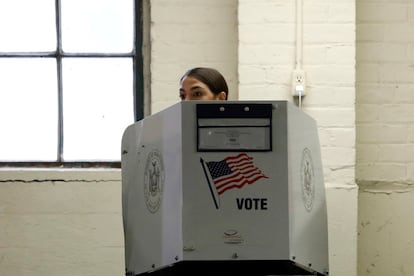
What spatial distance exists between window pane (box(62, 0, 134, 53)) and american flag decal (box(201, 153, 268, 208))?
1618 mm

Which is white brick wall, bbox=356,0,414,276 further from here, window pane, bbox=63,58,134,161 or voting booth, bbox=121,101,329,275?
voting booth, bbox=121,101,329,275

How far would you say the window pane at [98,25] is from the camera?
3229 millimetres

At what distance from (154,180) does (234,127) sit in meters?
0.22

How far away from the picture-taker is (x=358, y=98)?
3.16 meters

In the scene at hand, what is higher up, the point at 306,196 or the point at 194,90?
the point at 194,90

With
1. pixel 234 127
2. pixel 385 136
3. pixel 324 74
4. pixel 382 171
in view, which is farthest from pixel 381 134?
pixel 234 127

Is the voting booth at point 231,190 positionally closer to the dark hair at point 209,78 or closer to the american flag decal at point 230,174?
the american flag decal at point 230,174

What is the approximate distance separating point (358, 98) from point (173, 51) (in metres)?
0.73

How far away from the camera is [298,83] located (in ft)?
9.87

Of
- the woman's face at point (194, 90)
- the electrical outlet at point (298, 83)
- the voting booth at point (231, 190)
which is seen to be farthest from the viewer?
the electrical outlet at point (298, 83)

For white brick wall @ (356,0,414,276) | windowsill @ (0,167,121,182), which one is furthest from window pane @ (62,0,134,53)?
white brick wall @ (356,0,414,276)

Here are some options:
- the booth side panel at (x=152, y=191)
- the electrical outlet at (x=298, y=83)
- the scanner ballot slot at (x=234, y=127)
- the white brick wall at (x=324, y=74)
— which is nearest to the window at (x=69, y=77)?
the white brick wall at (x=324, y=74)

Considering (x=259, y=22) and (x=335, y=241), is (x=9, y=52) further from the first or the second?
(x=335, y=241)

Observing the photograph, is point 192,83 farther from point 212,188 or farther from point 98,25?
point 98,25
